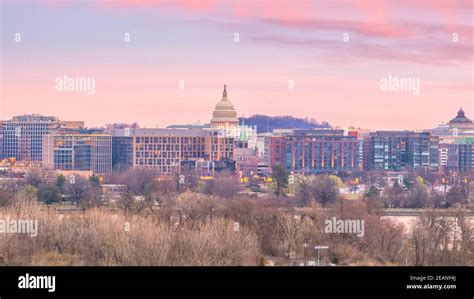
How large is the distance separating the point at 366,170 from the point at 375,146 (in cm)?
404

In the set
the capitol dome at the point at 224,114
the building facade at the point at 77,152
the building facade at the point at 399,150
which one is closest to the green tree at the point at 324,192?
the building facade at the point at 77,152

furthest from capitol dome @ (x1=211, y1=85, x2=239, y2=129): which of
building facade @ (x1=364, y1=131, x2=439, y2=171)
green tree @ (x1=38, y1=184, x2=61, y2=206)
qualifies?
green tree @ (x1=38, y1=184, x2=61, y2=206)

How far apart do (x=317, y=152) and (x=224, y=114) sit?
64.1 ft

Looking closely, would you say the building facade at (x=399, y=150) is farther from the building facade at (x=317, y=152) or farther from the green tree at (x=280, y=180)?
the green tree at (x=280, y=180)

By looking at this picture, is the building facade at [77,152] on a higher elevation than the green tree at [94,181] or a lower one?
higher

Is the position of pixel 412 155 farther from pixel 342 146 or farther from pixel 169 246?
pixel 169 246

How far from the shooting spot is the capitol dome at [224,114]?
379 feet

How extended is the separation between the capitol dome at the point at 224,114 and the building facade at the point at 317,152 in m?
16.8

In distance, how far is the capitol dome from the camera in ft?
379

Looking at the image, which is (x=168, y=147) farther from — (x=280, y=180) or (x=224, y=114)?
(x=280, y=180)

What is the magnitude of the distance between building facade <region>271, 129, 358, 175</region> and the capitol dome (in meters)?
16.8

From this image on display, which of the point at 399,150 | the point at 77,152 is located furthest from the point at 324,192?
the point at 399,150

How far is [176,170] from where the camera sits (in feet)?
298
